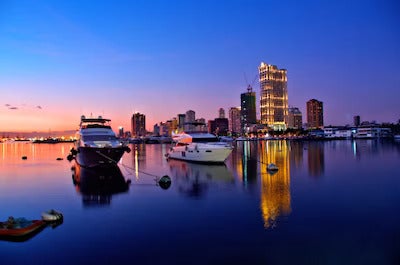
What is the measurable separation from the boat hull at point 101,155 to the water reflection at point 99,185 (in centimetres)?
162

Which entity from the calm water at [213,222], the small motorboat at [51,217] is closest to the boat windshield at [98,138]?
the calm water at [213,222]

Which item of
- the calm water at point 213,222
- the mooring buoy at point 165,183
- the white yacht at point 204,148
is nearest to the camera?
the calm water at point 213,222

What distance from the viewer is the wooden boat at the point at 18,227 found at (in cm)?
2039

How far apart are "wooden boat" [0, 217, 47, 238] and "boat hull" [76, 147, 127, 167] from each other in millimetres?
25079

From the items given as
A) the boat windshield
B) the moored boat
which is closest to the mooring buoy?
the boat windshield

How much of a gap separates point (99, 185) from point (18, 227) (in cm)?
1780

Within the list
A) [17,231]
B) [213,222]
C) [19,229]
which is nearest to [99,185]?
[19,229]

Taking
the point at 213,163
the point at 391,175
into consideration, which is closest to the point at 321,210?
the point at 391,175

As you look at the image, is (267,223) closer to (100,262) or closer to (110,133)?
(100,262)

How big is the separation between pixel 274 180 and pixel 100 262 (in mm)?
28181

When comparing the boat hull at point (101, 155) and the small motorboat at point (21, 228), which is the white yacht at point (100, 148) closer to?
the boat hull at point (101, 155)

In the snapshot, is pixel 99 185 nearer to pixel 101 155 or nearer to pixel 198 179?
pixel 101 155

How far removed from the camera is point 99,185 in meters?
38.9

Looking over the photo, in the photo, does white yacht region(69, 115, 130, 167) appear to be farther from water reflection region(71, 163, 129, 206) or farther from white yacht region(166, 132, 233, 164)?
white yacht region(166, 132, 233, 164)
